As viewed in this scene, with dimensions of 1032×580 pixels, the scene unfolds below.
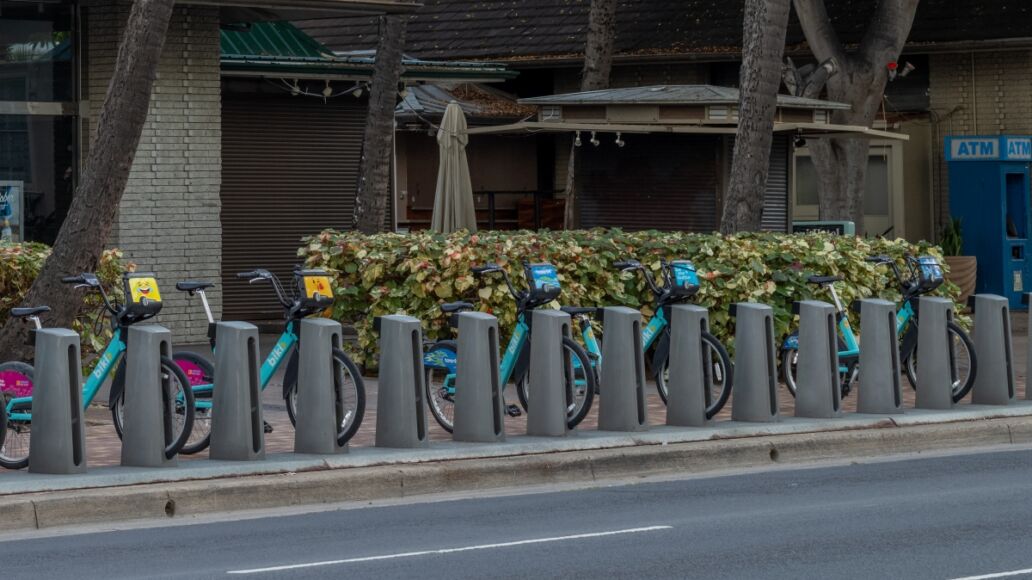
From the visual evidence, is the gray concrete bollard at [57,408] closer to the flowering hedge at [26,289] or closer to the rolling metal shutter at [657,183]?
the flowering hedge at [26,289]

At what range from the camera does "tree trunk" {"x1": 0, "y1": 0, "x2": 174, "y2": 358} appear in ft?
40.8

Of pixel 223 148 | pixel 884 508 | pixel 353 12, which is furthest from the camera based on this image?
pixel 223 148

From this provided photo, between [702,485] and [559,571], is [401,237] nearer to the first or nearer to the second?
[702,485]

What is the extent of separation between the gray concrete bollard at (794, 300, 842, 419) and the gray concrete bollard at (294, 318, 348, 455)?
363 cm

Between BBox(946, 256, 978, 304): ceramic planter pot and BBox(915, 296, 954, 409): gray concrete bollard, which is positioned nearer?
BBox(915, 296, 954, 409): gray concrete bollard

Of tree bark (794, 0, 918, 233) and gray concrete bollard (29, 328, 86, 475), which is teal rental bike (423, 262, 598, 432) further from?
tree bark (794, 0, 918, 233)

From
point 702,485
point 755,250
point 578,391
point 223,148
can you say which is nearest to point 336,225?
point 223,148

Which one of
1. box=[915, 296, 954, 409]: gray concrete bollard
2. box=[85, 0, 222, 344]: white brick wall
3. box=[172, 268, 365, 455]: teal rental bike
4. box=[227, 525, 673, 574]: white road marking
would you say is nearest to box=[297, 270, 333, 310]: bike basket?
box=[172, 268, 365, 455]: teal rental bike

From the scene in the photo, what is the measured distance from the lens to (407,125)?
26.9 meters

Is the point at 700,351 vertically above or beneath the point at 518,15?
beneath

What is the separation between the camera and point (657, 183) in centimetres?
1869

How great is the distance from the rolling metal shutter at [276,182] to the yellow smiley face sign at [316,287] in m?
8.81

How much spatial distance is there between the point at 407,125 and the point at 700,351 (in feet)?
50.8

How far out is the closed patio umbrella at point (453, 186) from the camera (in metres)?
19.3
